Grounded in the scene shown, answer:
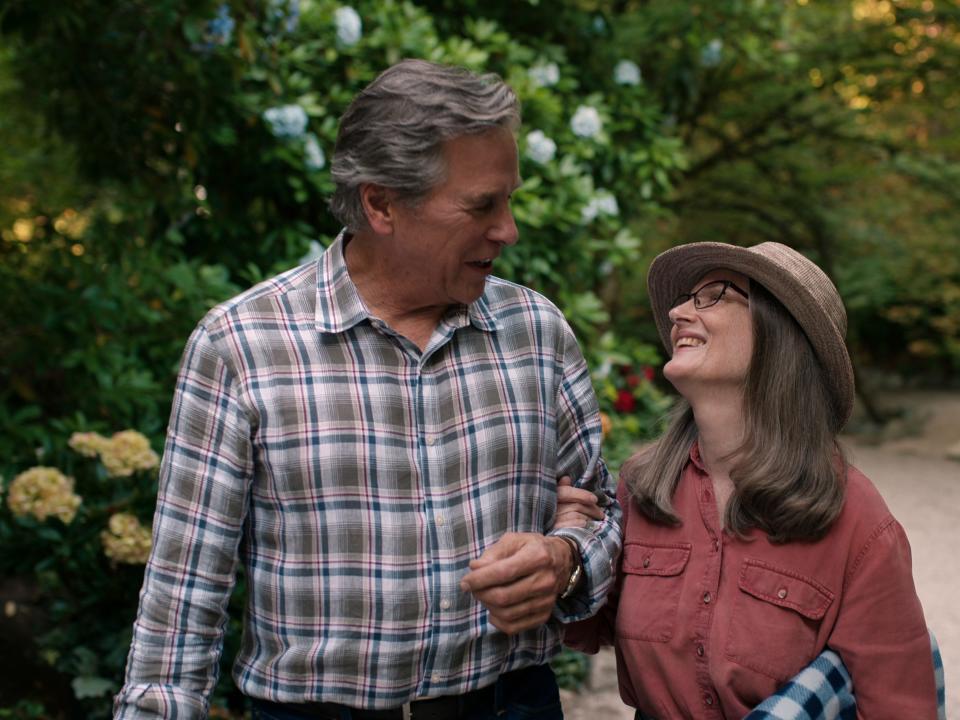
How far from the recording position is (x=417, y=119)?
5.71 feet

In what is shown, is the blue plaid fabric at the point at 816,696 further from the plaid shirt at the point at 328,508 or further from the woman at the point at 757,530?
the plaid shirt at the point at 328,508

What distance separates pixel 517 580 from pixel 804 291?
0.72m

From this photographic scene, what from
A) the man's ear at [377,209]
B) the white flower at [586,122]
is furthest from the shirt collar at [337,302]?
the white flower at [586,122]

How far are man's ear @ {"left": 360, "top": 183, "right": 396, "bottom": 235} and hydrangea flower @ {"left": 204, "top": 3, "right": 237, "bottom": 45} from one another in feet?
6.48

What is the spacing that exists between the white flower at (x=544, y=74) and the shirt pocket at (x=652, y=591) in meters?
2.80

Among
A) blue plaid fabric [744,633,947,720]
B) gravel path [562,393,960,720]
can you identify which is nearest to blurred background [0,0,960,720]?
gravel path [562,393,960,720]

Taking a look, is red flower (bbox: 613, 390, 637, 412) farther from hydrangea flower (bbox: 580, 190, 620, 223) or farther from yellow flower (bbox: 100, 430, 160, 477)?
yellow flower (bbox: 100, 430, 160, 477)

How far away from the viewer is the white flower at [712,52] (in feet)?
18.0

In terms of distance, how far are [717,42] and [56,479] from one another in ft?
12.8

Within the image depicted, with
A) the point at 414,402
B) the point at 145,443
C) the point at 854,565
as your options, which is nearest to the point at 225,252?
the point at 145,443

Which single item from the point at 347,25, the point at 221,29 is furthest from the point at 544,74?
the point at 221,29

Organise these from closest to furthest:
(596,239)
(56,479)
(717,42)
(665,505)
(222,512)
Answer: (222,512) < (665,505) < (56,479) < (596,239) < (717,42)

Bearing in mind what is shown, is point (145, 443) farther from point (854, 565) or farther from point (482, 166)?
point (854, 565)

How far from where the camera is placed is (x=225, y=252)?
4.23 m
